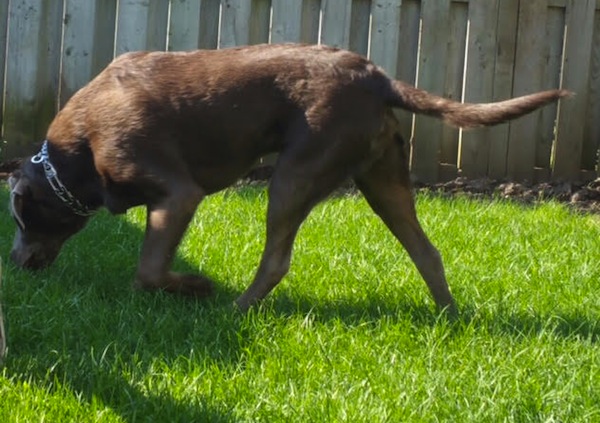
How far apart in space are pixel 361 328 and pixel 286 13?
4492 mm

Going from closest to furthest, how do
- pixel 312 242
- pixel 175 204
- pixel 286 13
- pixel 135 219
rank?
pixel 175 204, pixel 312 242, pixel 135 219, pixel 286 13

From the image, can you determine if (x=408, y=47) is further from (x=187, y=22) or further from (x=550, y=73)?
(x=187, y=22)

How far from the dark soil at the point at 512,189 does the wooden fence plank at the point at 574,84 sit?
18cm

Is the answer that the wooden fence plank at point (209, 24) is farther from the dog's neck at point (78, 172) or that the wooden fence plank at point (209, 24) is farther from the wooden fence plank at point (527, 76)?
the dog's neck at point (78, 172)

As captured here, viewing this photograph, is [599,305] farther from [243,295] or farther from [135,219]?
[135,219]

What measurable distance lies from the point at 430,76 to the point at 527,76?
2.38 feet

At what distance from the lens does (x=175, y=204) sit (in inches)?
229

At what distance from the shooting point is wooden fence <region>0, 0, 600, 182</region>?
939 cm

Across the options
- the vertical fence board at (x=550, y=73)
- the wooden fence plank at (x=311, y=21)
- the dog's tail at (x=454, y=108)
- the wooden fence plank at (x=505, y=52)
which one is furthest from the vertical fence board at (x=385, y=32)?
the dog's tail at (x=454, y=108)

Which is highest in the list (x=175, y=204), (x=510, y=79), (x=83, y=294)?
(x=510, y=79)

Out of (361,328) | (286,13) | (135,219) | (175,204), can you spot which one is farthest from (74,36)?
(361,328)

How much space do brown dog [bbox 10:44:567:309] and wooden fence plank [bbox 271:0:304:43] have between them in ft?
10.6

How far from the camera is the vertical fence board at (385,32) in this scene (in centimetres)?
937

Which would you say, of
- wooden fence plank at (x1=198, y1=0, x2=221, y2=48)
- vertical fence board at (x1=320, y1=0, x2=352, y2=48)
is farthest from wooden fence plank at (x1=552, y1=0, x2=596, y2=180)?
wooden fence plank at (x1=198, y1=0, x2=221, y2=48)
